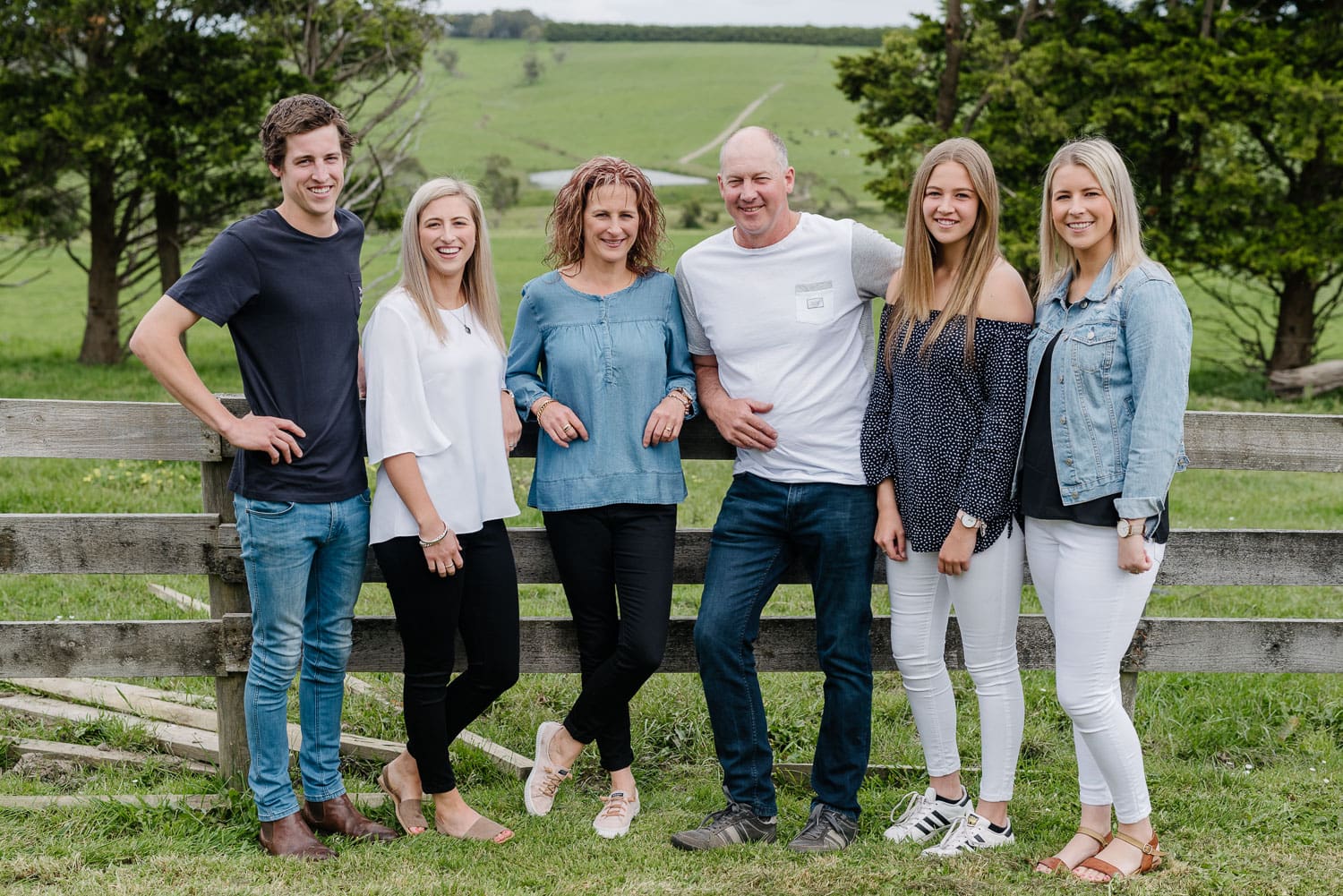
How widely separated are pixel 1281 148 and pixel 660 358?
14830 millimetres

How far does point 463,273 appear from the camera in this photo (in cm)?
406

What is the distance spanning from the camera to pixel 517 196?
58969mm

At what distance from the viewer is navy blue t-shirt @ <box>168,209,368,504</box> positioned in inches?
147

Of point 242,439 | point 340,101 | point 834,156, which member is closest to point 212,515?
point 242,439

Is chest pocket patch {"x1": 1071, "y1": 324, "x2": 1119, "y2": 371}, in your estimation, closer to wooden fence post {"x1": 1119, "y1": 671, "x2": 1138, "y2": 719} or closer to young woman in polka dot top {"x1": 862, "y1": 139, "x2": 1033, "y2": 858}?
young woman in polka dot top {"x1": 862, "y1": 139, "x2": 1033, "y2": 858}

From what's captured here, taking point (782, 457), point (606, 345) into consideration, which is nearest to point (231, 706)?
point (606, 345)

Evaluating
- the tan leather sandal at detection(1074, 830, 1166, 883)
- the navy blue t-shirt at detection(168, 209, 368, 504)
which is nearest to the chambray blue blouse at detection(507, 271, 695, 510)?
the navy blue t-shirt at detection(168, 209, 368, 504)

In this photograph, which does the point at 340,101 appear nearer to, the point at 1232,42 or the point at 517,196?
the point at 1232,42

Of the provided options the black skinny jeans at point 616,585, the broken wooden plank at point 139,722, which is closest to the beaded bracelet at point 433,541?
the black skinny jeans at point 616,585

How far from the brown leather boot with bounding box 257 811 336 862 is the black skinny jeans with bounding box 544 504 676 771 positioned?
3.30 ft

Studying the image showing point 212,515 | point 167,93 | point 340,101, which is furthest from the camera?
point 340,101

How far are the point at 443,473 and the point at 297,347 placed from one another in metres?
0.60

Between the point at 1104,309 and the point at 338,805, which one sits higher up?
the point at 1104,309

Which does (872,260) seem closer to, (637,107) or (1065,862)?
(1065,862)
